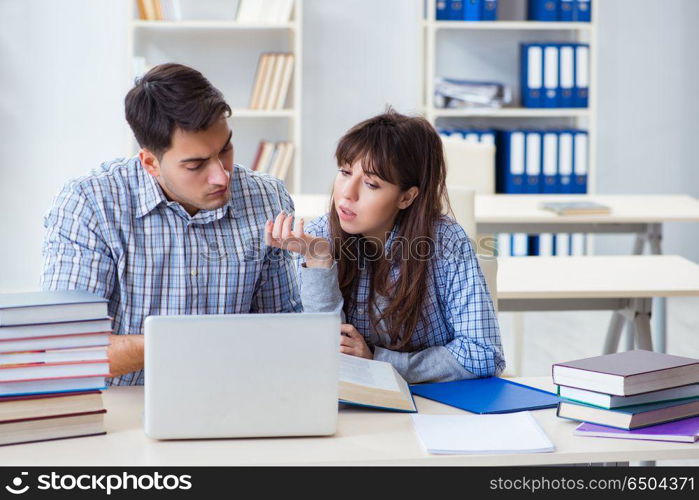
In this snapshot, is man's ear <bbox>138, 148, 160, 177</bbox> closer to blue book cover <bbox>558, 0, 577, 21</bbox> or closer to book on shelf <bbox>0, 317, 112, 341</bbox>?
book on shelf <bbox>0, 317, 112, 341</bbox>

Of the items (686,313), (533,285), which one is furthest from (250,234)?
(686,313)

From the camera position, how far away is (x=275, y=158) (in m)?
4.59

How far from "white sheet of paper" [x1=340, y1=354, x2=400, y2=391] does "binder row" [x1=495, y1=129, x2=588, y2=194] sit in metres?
3.11

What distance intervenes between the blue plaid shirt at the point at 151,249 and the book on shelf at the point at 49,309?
37cm

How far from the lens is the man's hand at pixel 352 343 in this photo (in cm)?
168

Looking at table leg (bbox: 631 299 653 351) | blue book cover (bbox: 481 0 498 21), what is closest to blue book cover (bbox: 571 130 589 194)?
blue book cover (bbox: 481 0 498 21)

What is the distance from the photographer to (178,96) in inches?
65.4

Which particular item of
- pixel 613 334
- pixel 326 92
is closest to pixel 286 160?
pixel 326 92

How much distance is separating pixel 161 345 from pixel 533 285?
1636 mm

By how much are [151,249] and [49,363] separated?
0.51 metres

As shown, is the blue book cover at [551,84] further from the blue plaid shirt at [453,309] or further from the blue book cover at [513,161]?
the blue plaid shirt at [453,309]

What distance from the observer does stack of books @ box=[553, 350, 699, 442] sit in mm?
1353

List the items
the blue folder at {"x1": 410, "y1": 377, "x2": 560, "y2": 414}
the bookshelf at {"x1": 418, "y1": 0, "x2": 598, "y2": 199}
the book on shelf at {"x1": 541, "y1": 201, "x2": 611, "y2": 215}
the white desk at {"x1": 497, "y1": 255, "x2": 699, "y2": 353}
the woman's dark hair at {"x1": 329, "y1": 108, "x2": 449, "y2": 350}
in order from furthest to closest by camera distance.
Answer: the bookshelf at {"x1": 418, "y1": 0, "x2": 598, "y2": 199}, the book on shelf at {"x1": 541, "y1": 201, "x2": 611, "y2": 215}, the white desk at {"x1": 497, "y1": 255, "x2": 699, "y2": 353}, the woman's dark hair at {"x1": 329, "y1": 108, "x2": 449, "y2": 350}, the blue folder at {"x1": 410, "y1": 377, "x2": 560, "y2": 414}

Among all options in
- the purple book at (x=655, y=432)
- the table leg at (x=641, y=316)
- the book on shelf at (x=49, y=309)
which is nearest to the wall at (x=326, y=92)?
the table leg at (x=641, y=316)
